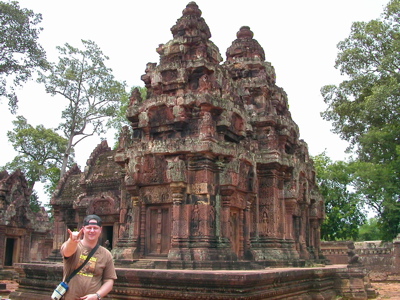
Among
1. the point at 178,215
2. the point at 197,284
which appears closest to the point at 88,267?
the point at 197,284

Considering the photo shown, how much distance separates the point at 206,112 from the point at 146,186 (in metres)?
2.38

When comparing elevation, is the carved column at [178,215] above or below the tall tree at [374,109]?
below

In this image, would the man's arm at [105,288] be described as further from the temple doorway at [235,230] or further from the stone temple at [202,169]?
the temple doorway at [235,230]

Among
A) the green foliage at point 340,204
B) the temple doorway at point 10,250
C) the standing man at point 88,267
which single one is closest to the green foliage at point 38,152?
the temple doorway at point 10,250

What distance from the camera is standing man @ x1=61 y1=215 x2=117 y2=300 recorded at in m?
3.94

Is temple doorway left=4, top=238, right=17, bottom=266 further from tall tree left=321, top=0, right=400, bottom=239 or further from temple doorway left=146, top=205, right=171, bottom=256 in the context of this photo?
tall tree left=321, top=0, right=400, bottom=239

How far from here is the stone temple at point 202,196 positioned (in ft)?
26.2

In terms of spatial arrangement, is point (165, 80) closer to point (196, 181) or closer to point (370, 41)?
point (196, 181)

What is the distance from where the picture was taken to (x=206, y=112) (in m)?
10.4

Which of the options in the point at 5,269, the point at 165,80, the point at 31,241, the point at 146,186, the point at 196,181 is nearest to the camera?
the point at 196,181

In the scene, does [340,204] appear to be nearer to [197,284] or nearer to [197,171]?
[197,171]

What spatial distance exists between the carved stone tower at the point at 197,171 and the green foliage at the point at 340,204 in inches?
520

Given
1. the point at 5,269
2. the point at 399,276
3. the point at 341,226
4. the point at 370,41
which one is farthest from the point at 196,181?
the point at 370,41

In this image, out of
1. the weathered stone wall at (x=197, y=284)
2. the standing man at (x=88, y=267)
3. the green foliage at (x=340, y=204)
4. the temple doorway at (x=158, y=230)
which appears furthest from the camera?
the green foliage at (x=340, y=204)
